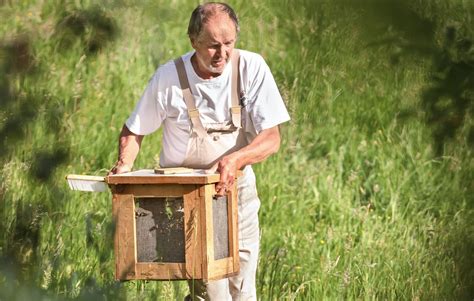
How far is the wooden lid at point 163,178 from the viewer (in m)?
3.76

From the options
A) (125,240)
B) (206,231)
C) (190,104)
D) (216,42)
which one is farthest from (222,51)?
(125,240)

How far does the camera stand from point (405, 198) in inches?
274

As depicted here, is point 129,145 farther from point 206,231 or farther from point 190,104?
point 206,231

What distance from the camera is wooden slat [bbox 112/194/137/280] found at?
3926mm

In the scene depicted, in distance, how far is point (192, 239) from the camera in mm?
3904

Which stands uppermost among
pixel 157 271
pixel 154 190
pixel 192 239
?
pixel 154 190

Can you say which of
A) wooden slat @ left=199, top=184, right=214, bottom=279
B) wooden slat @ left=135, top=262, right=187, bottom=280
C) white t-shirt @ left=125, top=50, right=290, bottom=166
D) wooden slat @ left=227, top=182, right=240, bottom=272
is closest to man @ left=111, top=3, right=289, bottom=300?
white t-shirt @ left=125, top=50, right=290, bottom=166

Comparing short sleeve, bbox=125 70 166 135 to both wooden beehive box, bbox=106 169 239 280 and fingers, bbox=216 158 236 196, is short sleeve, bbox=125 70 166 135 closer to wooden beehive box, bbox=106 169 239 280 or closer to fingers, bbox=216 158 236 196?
wooden beehive box, bbox=106 169 239 280

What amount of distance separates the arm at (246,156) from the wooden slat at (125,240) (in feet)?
1.04

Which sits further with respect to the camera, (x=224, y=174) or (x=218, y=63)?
(x=218, y=63)

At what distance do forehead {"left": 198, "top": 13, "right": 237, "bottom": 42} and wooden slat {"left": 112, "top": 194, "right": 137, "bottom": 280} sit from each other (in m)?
0.62

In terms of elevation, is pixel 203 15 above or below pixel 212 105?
above

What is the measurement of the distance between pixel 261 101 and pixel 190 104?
26 centimetres

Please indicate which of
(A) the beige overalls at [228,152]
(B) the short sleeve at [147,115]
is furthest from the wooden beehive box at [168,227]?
(B) the short sleeve at [147,115]
